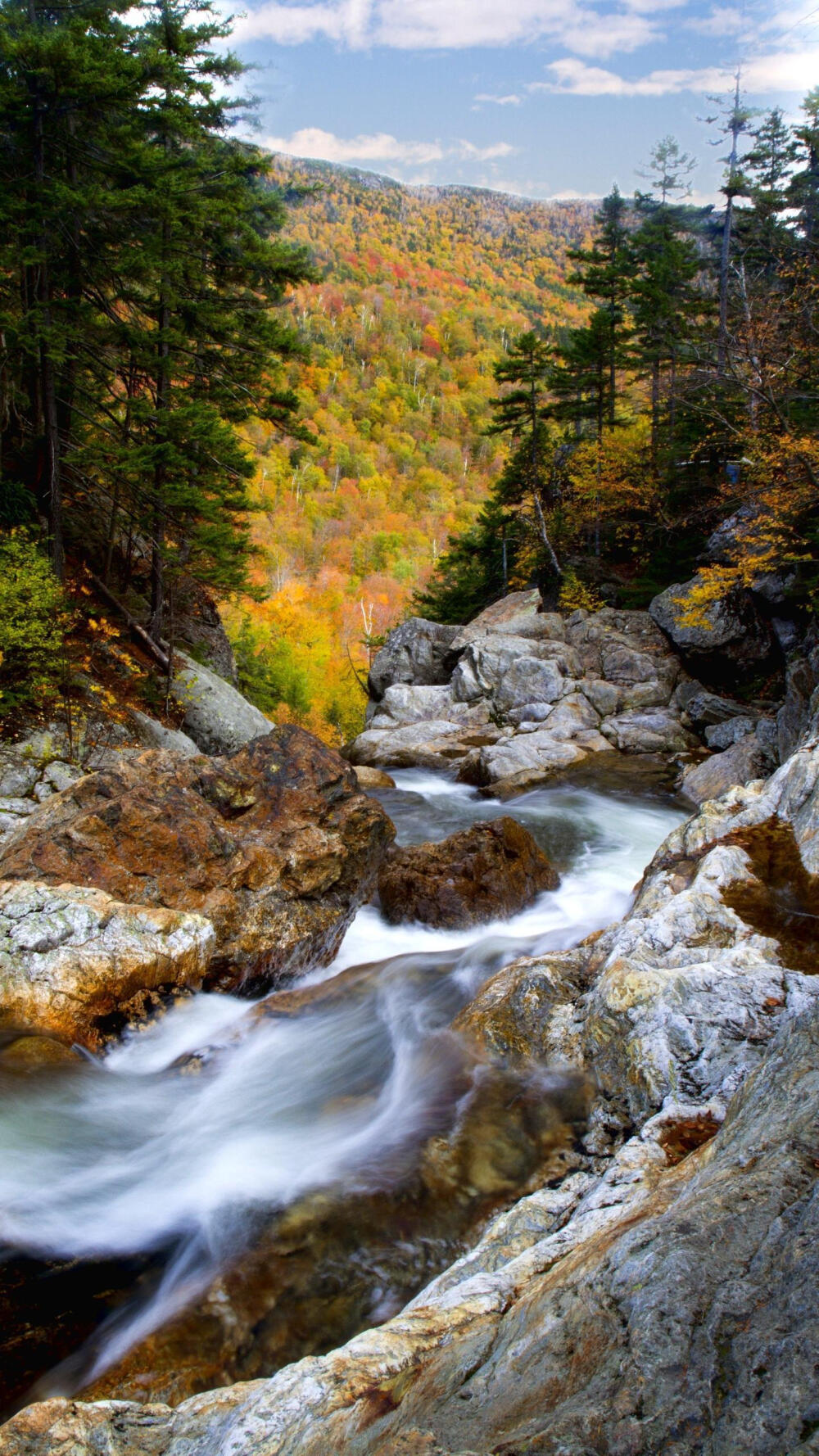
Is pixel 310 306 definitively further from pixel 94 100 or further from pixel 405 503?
pixel 94 100

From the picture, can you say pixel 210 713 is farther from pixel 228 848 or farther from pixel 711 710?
pixel 711 710

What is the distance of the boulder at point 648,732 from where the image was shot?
2050cm

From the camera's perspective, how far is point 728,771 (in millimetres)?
16016

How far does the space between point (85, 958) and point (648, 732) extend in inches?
701

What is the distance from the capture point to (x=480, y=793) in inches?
705

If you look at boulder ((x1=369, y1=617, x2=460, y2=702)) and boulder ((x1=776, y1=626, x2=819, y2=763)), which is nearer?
boulder ((x1=776, y1=626, x2=819, y2=763))

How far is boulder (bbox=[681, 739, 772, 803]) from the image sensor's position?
15.5 meters

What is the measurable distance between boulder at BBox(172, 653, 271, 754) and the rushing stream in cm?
890

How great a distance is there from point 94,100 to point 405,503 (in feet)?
306

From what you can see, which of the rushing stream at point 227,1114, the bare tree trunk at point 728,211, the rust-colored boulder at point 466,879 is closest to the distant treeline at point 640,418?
the bare tree trunk at point 728,211

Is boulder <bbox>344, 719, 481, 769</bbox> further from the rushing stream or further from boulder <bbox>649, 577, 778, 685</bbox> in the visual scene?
the rushing stream

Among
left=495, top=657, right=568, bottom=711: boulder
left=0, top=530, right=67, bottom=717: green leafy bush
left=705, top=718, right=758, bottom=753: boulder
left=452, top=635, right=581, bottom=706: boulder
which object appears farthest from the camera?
left=452, top=635, right=581, bottom=706: boulder

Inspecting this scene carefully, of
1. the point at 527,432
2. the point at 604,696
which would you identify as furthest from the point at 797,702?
the point at 527,432

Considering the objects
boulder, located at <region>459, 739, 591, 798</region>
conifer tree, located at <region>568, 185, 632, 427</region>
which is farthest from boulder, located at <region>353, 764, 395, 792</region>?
conifer tree, located at <region>568, 185, 632, 427</region>
